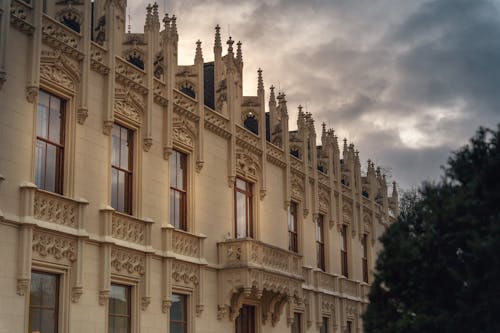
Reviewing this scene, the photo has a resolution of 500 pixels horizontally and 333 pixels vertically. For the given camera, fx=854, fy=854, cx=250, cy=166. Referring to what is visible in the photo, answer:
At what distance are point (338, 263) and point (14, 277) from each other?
2120 cm

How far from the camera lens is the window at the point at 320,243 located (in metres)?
37.3

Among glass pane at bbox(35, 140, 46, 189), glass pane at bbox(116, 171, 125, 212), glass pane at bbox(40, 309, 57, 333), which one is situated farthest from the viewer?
glass pane at bbox(116, 171, 125, 212)

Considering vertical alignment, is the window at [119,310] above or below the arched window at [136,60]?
below

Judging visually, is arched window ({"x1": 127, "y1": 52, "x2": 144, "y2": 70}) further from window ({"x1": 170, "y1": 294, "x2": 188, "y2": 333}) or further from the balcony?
window ({"x1": 170, "y1": 294, "x2": 188, "y2": 333})

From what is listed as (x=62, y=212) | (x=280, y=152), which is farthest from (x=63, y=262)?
(x=280, y=152)

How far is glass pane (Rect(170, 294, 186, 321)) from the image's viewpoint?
26.2 m

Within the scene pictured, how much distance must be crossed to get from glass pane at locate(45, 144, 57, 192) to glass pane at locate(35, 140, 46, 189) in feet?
0.48

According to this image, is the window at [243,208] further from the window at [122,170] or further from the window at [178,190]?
the window at [122,170]

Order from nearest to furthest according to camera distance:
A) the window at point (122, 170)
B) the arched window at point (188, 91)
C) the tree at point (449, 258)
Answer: the tree at point (449, 258)
the window at point (122, 170)
the arched window at point (188, 91)

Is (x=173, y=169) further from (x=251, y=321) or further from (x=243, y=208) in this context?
(x=251, y=321)

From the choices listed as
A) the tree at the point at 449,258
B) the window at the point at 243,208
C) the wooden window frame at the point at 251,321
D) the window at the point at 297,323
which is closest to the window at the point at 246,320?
the wooden window frame at the point at 251,321

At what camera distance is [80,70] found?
23328 millimetres

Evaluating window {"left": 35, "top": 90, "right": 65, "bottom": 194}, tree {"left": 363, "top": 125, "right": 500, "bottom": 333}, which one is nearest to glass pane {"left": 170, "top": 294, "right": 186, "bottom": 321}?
window {"left": 35, "top": 90, "right": 65, "bottom": 194}

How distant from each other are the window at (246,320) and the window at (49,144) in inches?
387
